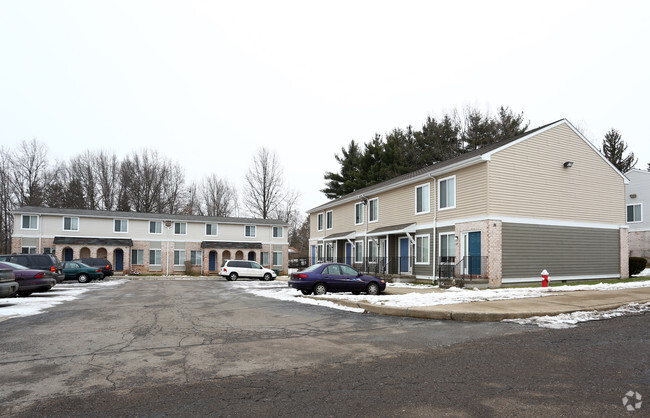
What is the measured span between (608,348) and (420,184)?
18547 millimetres

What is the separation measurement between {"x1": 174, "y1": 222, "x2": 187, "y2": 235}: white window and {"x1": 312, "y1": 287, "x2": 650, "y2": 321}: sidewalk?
37.9 metres

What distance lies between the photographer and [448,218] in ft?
75.1

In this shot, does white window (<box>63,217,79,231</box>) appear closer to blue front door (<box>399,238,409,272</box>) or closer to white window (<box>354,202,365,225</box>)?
white window (<box>354,202,365,225</box>)

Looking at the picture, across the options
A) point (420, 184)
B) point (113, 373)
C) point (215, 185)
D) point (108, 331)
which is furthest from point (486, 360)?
point (215, 185)

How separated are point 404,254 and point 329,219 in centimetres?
1332

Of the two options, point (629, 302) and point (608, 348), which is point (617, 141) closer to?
point (629, 302)

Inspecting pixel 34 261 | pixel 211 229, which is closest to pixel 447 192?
pixel 34 261

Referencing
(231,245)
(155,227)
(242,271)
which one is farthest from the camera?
(231,245)

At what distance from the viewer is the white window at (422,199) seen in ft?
81.9

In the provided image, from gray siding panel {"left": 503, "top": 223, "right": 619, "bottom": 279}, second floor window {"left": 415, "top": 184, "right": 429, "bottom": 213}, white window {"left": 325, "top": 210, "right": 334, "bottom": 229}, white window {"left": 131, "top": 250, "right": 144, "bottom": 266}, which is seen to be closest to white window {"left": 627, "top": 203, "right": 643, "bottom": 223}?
gray siding panel {"left": 503, "top": 223, "right": 619, "bottom": 279}

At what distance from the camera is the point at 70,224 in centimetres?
4484

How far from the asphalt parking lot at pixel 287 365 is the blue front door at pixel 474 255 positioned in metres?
9.95

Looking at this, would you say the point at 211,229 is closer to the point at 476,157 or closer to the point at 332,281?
the point at 332,281

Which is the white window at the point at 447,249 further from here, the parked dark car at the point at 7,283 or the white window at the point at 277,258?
the white window at the point at 277,258
